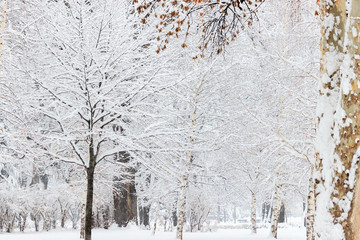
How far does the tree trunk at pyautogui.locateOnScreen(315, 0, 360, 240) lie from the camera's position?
153 inches

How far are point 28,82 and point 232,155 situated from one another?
10.2 m

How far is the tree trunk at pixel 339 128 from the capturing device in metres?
3.90

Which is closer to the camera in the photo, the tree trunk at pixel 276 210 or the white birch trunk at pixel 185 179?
the white birch trunk at pixel 185 179

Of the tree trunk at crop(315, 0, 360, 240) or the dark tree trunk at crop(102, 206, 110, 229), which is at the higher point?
the tree trunk at crop(315, 0, 360, 240)

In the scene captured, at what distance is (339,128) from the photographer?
4.04 metres

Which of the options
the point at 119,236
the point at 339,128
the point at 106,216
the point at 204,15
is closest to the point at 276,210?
the point at 119,236

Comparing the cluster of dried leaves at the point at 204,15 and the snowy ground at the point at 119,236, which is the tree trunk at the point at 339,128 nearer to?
the cluster of dried leaves at the point at 204,15

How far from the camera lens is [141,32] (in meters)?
11.5

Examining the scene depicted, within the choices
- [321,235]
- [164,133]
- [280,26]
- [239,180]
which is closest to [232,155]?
[239,180]

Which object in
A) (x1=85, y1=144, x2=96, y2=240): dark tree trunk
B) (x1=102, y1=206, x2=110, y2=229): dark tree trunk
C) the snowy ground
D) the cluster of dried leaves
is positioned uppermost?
the cluster of dried leaves

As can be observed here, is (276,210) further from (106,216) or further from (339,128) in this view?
(339,128)

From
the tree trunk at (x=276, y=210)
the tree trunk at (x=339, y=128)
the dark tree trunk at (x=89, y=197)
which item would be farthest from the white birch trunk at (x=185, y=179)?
the tree trunk at (x=339, y=128)

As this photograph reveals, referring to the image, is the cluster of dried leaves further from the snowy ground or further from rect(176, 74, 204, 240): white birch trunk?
the snowy ground

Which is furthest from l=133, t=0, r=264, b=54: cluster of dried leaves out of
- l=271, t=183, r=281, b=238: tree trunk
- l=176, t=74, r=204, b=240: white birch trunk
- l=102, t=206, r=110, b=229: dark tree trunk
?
l=102, t=206, r=110, b=229: dark tree trunk
